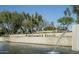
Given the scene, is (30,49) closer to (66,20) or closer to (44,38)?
(44,38)

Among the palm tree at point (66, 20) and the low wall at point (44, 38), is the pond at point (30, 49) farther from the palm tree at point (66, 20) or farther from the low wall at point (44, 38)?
the palm tree at point (66, 20)

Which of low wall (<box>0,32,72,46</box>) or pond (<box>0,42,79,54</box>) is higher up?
low wall (<box>0,32,72,46</box>)

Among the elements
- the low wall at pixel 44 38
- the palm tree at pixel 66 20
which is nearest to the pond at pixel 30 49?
the low wall at pixel 44 38

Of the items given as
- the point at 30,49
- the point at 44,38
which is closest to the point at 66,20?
the point at 44,38

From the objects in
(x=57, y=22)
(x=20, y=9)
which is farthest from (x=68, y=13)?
(x=20, y=9)

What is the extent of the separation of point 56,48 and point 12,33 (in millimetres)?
390

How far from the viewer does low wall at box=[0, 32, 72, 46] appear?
5.79ft

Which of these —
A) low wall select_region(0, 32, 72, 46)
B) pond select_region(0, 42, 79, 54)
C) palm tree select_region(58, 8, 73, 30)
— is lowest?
pond select_region(0, 42, 79, 54)

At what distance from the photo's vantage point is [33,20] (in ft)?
5.88

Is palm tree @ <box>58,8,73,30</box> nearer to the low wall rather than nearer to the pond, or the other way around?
the low wall

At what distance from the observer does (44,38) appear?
5.86 ft

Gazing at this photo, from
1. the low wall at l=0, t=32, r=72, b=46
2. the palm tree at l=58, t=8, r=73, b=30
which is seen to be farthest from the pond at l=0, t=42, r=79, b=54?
the palm tree at l=58, t=8, r=73, b=30

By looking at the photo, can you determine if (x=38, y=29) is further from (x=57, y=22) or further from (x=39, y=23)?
(x=57, y=22)

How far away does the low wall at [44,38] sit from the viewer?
1764 mm
